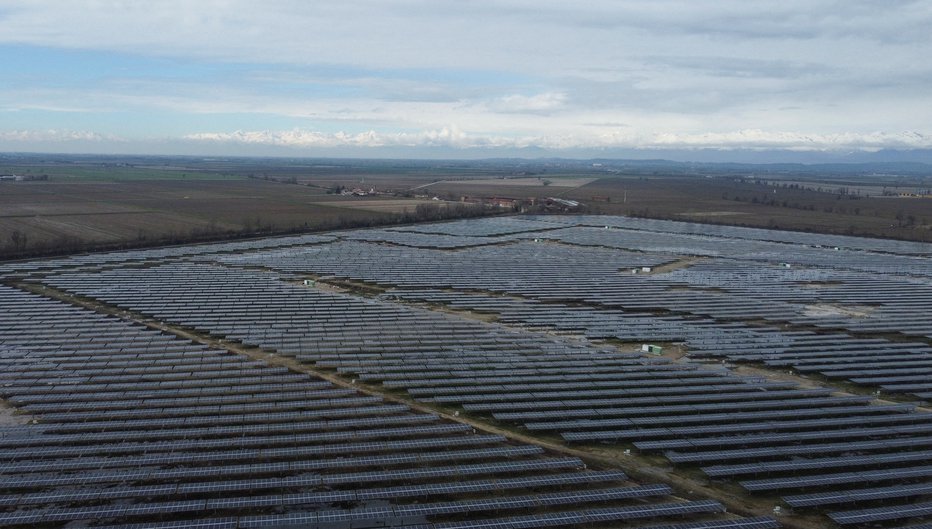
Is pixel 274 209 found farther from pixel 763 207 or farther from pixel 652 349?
pixel 763 207

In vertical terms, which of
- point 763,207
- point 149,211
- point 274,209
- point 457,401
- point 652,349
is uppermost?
point 763,207

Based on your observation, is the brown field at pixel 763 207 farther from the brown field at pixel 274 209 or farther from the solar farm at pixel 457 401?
the solar farm at pixel 457 401

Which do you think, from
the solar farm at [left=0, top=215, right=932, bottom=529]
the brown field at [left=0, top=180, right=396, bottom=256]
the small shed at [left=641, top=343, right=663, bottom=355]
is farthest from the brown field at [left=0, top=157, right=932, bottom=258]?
the small shed at [left=641, top=343, right=663, bottom=355]

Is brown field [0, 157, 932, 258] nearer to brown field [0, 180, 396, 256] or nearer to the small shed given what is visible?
brown field [0, 180, 396, 256]

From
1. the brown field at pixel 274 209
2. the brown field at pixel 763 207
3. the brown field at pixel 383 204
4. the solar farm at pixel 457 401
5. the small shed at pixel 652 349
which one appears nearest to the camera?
the solar farm at pixel 457 401

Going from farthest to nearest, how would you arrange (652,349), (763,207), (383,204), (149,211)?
(763,207) → (383,204) → (149,211) → (652,349)

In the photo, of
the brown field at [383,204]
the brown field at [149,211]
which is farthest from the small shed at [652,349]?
the brown field at [383,204]

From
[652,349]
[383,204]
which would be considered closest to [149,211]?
[383,204]

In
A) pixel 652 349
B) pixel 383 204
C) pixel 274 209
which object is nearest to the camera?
pixel 652 349

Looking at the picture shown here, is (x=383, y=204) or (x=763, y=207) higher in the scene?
(x=763, y=207)

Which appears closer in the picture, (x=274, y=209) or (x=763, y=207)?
(x=274, y=209)
